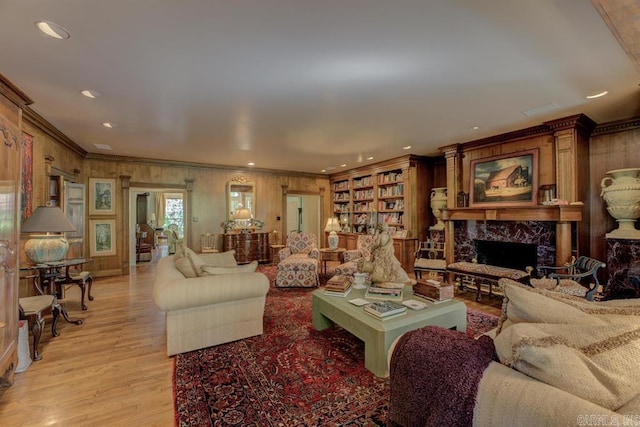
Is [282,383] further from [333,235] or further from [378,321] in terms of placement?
[333,235]

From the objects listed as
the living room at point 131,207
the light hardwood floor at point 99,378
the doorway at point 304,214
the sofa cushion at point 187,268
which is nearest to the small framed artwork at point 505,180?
the living room at point 131,207

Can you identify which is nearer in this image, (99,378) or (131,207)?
(99,378)

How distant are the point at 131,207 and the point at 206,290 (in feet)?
16.6

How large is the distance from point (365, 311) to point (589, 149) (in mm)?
4291

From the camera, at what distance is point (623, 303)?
4.11 ft

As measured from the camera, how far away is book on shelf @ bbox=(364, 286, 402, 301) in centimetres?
268

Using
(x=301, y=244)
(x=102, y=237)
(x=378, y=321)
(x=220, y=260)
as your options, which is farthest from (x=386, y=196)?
(x=102, y=237)

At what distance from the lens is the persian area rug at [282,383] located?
1.71 metres

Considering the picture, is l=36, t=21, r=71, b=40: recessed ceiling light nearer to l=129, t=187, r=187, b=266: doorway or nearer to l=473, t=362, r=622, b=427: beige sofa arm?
l=473, t=362, r=622, b=427: beige sofa arm

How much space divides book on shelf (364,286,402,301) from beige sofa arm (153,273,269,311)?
105 cm

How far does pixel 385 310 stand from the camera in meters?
2.25

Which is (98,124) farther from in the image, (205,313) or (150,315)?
(205,313)

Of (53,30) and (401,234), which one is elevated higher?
(53,30)

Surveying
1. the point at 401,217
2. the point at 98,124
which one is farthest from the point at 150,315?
the point at 401,217
